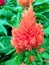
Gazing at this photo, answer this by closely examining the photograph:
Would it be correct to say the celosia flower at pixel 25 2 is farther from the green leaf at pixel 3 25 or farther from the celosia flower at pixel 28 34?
the celosia flower at pixel 28 34

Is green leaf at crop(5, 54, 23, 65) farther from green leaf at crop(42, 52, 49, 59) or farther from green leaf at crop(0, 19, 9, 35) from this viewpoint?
green leaf at crop(0, 19, 9, 35)

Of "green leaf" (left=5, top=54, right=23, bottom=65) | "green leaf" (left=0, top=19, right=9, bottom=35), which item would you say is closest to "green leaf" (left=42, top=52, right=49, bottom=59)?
"green leaf" (left=5, top=54, right=23, bottom=65)

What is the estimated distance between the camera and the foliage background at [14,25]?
7.88 ft

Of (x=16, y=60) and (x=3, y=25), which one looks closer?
Result: (x=16, y=60)

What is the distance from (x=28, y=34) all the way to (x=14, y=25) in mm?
629

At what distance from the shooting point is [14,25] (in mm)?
2850

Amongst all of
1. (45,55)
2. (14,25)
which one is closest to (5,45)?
(14,25)

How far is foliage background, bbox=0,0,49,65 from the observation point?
94.5 inches

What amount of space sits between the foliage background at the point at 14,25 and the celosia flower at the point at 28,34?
0.13 meters

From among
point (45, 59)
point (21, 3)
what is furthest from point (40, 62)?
point (21, 3)

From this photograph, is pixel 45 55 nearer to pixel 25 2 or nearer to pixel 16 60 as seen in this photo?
pixel 16 60

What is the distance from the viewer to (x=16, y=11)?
3041mm

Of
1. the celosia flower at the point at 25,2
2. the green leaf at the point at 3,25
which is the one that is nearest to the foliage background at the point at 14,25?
the green leaf at the point at 3,25

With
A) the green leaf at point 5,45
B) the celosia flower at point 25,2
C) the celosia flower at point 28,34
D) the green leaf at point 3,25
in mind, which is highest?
the celosia flower at point 25,2
